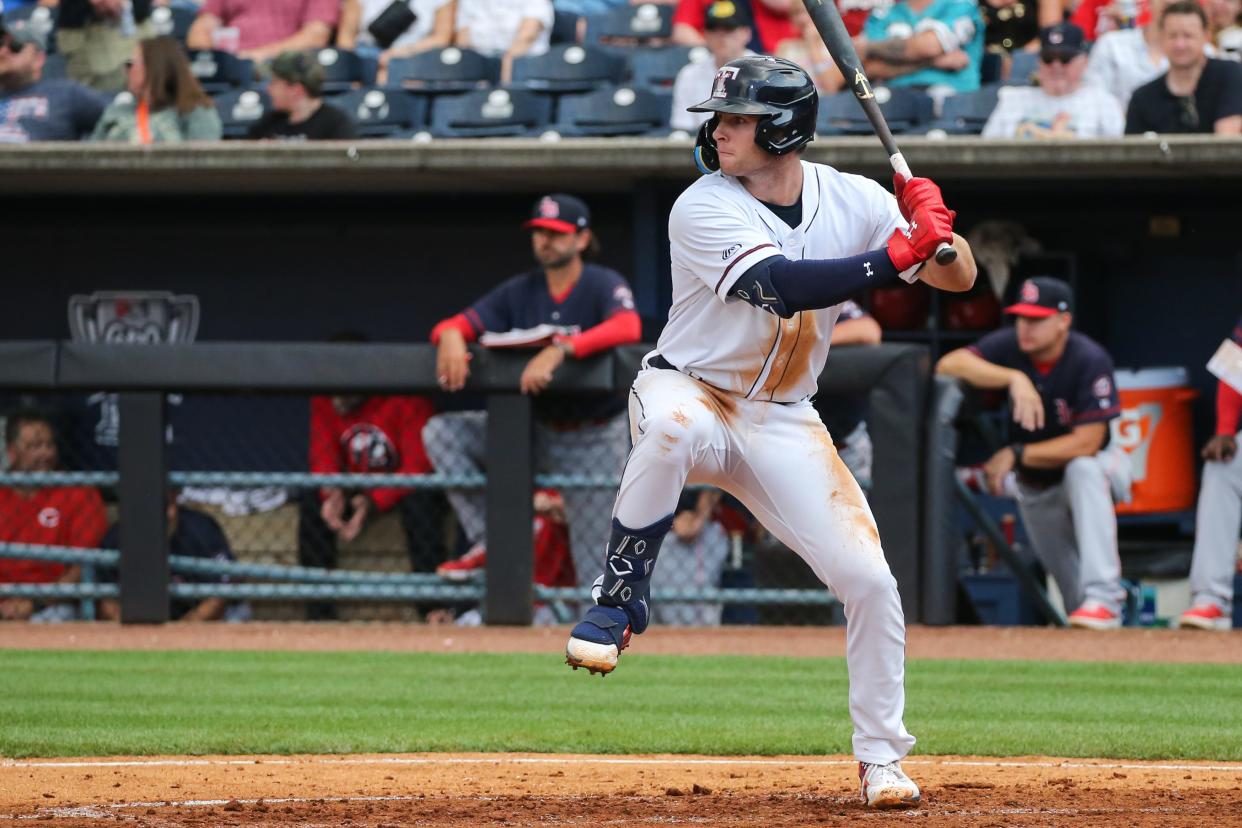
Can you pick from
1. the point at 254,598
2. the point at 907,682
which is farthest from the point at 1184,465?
the point at 254,598

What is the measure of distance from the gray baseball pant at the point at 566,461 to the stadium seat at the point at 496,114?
1.83 m

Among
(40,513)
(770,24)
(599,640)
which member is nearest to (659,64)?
(770,24)

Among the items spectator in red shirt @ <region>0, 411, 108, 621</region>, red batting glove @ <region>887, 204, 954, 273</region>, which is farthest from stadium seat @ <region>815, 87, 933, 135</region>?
red batting glove @ <region>887, 204, 954, 273</region>

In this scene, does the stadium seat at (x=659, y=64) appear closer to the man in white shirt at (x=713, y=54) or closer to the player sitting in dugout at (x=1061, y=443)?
the man in white shirt at (x=713, y=54)

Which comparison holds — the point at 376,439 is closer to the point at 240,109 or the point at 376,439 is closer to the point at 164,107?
the point at 164,107

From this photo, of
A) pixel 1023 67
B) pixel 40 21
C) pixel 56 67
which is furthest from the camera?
pixel 40 21

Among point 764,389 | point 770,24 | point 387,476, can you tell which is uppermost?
point 770,24

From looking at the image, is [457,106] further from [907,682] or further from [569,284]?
[907,682]

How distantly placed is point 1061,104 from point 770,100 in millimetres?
4984

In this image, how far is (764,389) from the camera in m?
4.41

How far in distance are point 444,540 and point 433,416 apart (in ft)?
1.91

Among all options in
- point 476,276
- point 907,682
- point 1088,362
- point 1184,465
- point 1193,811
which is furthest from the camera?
point 476,276

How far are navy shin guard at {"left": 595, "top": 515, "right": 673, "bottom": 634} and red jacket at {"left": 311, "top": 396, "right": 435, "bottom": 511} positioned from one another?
4222 mm

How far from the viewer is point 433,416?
861 centimetres
